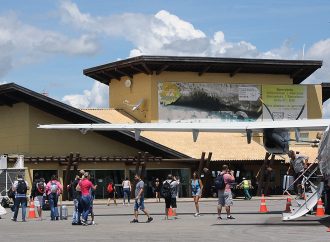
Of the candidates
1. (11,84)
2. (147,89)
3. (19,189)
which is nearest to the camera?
(19,189)

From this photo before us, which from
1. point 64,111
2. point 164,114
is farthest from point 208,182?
point 64,111

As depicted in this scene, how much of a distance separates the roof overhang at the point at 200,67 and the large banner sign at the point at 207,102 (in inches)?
47.2

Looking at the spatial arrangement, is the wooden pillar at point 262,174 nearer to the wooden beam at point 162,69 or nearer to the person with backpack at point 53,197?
the wooden beam at point 162,69

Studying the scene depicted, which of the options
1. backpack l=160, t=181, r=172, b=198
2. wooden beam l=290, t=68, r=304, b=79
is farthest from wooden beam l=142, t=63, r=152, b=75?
backpack l=160, t=181, r=172, b=198

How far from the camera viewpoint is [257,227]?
1988 centimetres

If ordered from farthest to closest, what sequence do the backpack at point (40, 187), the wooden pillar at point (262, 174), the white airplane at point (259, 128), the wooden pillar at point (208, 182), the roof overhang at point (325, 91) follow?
the roof overhang at point (325, 91)
the wooden pillar at point (262, 174)
the wooden pillar at point (208, 182)
the backpack at point (40, 187)
the white airplane at point (259, 128)

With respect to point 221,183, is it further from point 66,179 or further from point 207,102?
point 207,102

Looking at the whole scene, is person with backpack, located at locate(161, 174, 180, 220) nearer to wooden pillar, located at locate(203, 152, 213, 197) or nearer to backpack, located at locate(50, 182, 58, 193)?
backpack, located at locate(50, 182, 58, 193)

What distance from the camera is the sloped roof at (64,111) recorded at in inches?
1725

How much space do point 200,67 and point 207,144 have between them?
6306 millimetres

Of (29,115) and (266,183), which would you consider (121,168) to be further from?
(266,183)

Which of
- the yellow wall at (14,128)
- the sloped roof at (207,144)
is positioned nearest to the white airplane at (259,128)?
the yellow wall at (14,128)

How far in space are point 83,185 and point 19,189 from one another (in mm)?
3898

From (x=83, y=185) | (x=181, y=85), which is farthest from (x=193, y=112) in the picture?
(x=83, y=185)
